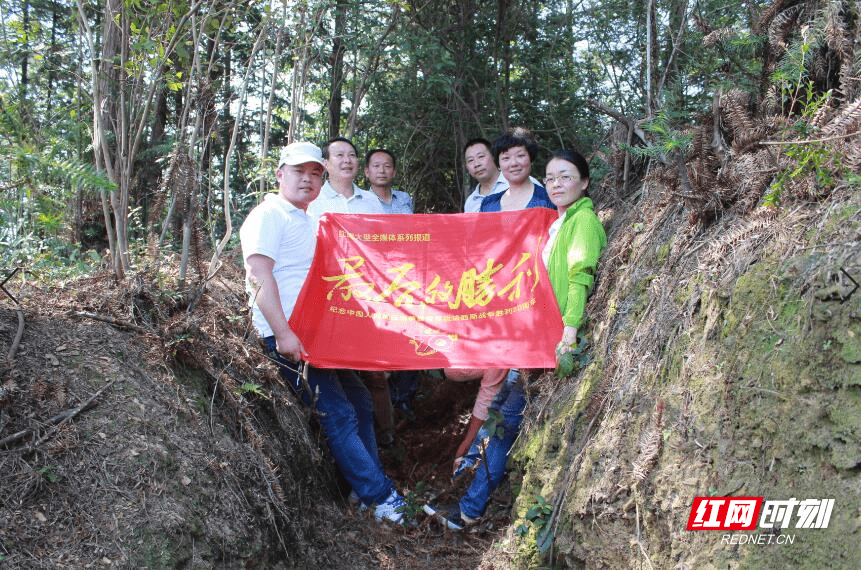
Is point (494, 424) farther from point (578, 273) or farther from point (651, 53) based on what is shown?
point (651, 53)

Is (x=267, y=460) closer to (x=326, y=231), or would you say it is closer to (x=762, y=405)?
(x=326, y=231)

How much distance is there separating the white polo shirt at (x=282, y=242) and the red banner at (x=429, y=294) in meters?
0.11

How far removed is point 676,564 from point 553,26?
262 inches

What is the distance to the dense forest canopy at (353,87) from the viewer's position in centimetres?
408

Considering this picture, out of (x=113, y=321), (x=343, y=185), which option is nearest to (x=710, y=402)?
(x=113, y=321)

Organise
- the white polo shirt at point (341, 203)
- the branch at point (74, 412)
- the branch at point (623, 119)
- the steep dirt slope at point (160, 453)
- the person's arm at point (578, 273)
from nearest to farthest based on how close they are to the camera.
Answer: the steep dirt slope at point (160, 453)
the branch at point (74, 412)
the person's arm at point (578, 273)
the branch at point (623, 119)
the white polo shirt at point (341, 203)

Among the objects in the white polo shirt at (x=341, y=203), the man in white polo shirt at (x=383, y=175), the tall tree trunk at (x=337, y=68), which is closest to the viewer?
the white polo shirt at (x=341, y=203)

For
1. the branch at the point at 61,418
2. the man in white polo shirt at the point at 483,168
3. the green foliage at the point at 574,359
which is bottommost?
the branch at the point at 61,418

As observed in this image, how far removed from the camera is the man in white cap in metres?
4.53

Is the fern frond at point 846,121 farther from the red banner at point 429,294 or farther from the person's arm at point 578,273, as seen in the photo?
the red banner at point 429,294

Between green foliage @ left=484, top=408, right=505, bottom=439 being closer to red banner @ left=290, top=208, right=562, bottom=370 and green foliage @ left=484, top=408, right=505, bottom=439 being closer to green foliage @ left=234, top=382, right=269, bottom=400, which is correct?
red banner @ left=290, top=208, right=562, bottom=370

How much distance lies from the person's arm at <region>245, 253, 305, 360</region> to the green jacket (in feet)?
6.11

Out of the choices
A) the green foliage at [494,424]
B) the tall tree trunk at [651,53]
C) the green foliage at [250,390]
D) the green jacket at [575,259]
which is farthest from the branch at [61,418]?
the tall tree trunk at [651,53]

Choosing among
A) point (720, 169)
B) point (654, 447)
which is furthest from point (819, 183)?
point (654, 447)
